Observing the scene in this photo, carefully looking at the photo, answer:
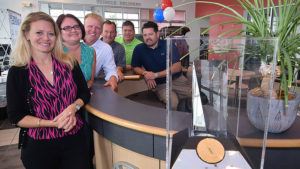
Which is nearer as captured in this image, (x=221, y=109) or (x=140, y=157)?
(x=221, y=109)

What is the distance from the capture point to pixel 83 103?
4.58 feet

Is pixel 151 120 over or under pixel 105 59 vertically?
under

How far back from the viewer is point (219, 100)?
749 mm

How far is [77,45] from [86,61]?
0.17 m

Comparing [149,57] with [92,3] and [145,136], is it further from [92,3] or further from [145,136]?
[92,3]

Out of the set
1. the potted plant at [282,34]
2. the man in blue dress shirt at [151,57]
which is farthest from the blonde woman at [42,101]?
the potted plant at [282,34]

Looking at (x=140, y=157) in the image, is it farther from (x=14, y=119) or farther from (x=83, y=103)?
(x=14, y=119)

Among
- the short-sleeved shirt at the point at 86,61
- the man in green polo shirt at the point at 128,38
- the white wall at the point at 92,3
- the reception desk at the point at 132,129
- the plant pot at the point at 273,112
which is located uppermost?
the white wall at the point at 92,3

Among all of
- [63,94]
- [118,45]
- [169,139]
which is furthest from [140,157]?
[118,45]

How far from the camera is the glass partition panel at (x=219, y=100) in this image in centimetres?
68

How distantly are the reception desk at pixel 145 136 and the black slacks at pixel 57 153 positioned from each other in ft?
0.54

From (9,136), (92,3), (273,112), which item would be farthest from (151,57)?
(92,3)

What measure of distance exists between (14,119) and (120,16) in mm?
9736

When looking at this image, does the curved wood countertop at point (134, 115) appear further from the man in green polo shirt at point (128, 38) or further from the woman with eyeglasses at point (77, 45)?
the man in green polo shirt at point (128, 38)
